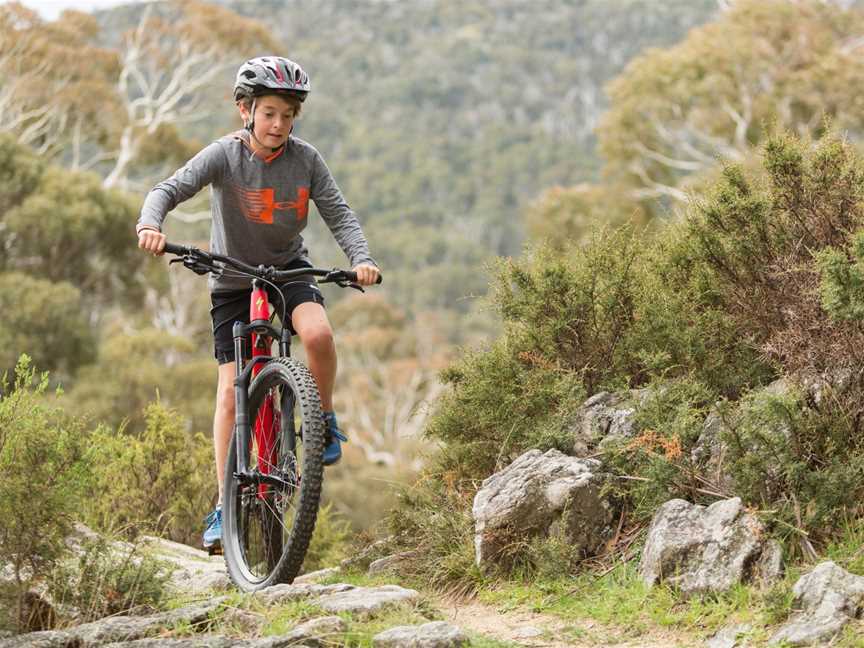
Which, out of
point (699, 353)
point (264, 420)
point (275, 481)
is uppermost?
point (699, 353)

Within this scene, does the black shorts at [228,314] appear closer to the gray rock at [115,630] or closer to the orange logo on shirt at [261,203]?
the orange logo on shirt at [261,203]

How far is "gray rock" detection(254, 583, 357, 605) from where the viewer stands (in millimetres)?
4379

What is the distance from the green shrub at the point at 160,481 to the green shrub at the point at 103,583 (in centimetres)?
245

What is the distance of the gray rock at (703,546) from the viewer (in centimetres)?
428

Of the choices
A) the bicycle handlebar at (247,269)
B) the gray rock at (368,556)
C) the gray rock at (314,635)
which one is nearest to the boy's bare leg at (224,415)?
the bicycle handlebar at (247,269)

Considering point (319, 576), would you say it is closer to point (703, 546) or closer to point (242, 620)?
point (242, 620)

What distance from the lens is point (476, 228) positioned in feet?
292

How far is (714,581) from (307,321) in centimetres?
192

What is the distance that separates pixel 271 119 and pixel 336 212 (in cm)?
55

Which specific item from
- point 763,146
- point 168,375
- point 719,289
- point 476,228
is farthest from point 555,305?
point 476,228

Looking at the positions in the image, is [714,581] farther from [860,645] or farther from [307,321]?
[307,321]

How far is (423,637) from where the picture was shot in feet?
12.3

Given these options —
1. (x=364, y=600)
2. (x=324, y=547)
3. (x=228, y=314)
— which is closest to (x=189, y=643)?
(x=364, y=600)

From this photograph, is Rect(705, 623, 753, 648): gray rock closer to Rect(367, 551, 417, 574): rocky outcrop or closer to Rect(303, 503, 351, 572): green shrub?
Rect(367, 551, 417, 574): rocky outcrop
